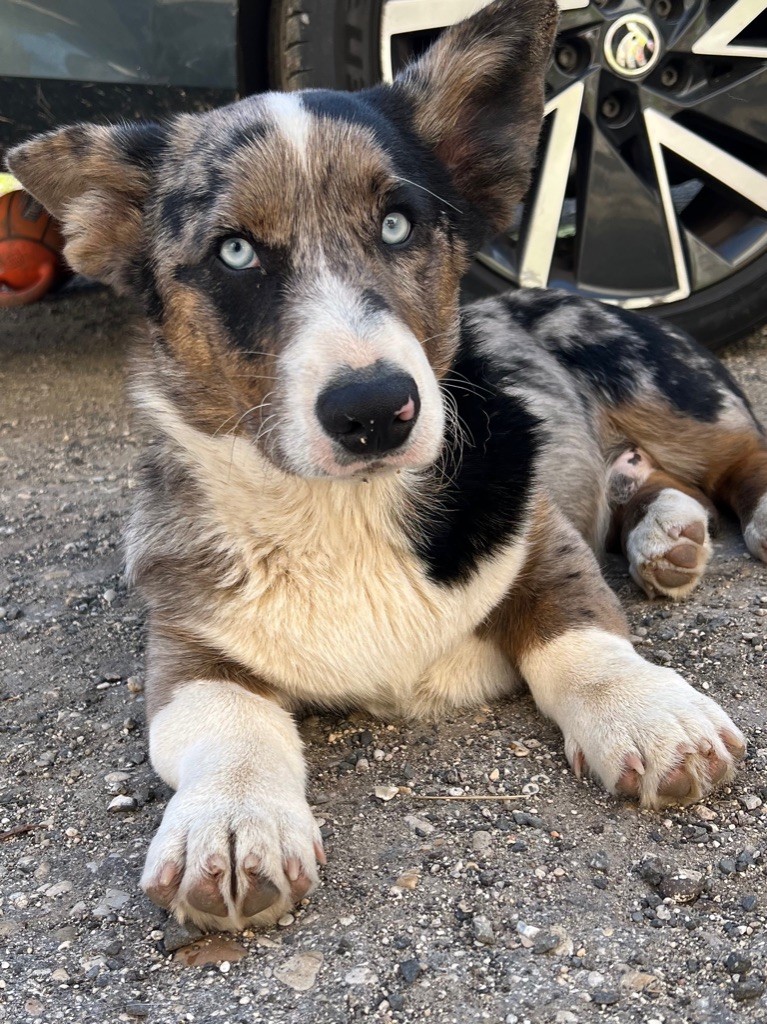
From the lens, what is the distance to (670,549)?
10.7 feet

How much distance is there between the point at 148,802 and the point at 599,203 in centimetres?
325

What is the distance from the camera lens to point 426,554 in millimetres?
2709

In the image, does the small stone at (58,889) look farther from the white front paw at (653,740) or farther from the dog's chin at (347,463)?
the white front paw at (653,740)

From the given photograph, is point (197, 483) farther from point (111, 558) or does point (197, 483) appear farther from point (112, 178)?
point (111, 558)

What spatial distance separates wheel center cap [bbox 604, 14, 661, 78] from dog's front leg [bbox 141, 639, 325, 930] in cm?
320

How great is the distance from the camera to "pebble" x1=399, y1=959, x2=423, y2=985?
193cm

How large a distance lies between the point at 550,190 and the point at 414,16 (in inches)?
34.6

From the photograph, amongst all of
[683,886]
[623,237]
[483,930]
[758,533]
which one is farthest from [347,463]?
[623,237]

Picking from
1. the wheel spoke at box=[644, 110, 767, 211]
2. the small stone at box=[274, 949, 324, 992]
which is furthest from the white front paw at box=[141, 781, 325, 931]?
the wheel spoke at box=[644, 110, 767, 211]

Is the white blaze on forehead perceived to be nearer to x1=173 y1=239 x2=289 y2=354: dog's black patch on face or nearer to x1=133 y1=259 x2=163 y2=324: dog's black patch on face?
x1=173 y1=239 x2=289 y2=354: dog's black patch on face

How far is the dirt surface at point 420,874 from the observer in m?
1.90

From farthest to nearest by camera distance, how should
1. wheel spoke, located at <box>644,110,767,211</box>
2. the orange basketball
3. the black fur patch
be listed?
the orange basketball, wheel spoke, located at <box>644,110,767,211</box>, the black fur patch

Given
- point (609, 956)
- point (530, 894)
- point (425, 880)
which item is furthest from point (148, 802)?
point (609, 956)

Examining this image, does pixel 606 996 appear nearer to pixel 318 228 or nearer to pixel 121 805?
pixel 121 805
